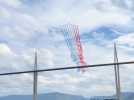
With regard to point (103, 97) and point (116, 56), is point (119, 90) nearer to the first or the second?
point (116, 56)

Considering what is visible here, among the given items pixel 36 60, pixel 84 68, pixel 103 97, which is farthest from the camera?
pixel 103 97

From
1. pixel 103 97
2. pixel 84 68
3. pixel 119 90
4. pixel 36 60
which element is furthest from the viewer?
pixel 103 97

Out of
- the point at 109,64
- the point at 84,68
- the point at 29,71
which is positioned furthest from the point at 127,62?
the point at 29,71

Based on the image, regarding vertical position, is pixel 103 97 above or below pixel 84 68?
below

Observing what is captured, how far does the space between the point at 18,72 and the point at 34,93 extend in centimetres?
168

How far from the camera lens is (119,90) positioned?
54.8 feet

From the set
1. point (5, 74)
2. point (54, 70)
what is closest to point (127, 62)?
point (54, 70)

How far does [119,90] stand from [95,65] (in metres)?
1.71

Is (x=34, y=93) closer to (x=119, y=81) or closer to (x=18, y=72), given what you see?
(x=18, y=72)

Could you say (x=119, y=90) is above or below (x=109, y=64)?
below

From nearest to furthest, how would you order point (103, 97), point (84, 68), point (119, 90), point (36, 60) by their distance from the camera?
point (119, 90)
point (84, 68)
point (36, 60)
point (103, 97)

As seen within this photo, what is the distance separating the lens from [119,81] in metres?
17.0

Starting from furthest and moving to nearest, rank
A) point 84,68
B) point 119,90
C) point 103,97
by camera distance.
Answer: point 103,97 → point 84,68 → point 119,90

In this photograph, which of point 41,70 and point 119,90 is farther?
point 41,70
